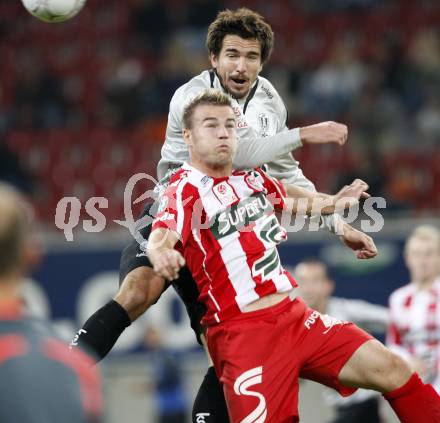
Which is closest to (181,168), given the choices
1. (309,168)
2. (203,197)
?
(203,197)

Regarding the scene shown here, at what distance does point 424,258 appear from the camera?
7.58m

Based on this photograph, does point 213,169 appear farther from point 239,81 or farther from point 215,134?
point 239,81

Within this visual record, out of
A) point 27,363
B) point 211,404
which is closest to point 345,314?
point 211,404

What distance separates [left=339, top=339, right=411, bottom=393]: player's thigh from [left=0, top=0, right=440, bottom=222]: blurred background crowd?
6403 millimetres

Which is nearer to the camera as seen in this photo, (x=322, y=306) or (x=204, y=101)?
(x=204, y=101)

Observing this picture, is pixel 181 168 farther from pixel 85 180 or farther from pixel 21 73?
pixel 21 73

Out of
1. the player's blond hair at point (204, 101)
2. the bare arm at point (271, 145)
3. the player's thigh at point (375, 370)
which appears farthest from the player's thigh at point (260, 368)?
the player's blond hair at point (204, 101)

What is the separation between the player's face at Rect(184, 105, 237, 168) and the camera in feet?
16.1

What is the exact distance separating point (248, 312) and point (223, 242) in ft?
1.17

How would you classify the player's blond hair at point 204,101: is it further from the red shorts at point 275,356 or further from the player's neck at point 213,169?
the red shorts at point 275,356

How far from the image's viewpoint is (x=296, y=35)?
15156 millimetres

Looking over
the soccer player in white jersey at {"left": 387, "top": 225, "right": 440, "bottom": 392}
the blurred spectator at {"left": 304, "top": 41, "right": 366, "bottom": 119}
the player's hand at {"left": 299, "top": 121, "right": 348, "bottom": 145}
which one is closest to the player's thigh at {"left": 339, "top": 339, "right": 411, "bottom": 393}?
the player's hand at {"left": 299, "top": 121, "right": 348, "bottom": 145}

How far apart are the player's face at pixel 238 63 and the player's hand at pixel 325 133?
0.48 m

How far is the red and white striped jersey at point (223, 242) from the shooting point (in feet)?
16.3
